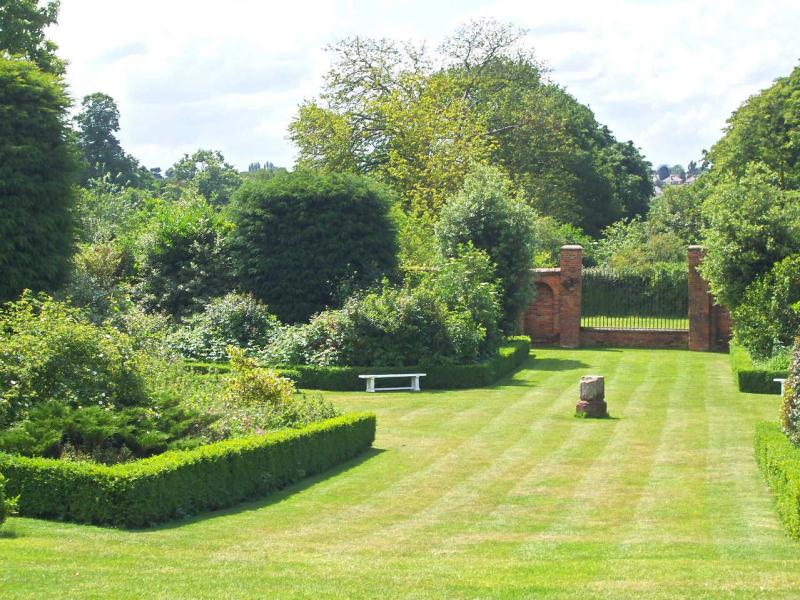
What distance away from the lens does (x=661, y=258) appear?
44438mm

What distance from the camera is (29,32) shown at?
33469 millimetres

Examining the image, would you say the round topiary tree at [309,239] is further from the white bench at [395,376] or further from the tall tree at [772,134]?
the tall tree at [772,134]

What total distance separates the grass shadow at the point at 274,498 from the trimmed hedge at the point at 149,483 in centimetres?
11

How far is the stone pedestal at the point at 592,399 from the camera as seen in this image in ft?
64.0

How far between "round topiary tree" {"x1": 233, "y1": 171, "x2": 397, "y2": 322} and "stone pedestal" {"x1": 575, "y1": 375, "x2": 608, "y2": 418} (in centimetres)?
973

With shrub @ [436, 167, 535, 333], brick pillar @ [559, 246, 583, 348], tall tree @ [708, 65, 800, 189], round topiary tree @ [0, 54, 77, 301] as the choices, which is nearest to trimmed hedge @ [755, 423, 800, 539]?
round topiary tree @ [0, 54, 77, 301]

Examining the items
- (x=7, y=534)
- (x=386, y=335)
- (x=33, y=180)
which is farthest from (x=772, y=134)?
(x=7, y=534)

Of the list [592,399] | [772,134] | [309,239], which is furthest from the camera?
[772,134]

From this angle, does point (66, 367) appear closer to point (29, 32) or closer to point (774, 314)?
point (774, 314)

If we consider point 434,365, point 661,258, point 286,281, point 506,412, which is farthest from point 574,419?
point 661,258

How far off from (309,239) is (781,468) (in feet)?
61.0

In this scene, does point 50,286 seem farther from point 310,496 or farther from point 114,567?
point 114,567

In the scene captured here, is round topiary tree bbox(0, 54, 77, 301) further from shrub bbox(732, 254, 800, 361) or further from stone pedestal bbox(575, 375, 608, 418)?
shrub bbox(732, 254, 800, 361)

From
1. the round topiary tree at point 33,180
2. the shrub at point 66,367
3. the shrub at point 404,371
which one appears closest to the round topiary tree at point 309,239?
the shrub at point 404,371
